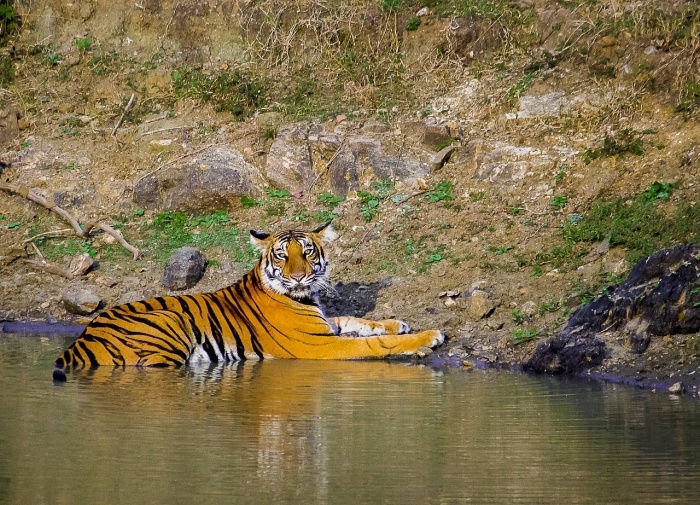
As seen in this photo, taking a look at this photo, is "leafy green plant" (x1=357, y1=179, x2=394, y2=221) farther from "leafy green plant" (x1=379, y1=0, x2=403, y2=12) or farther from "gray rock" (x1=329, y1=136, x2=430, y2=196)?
"leafy green plant" (x1=379, y1=0, x2=403, y2=12)

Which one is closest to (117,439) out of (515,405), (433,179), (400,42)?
(515,405)

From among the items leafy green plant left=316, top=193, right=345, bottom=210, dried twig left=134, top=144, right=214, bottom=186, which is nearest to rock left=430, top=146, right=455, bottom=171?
leafy green plant left=316, top=193, right=345, bottom=210

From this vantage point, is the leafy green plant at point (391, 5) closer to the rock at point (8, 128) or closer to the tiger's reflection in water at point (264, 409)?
the rock at point (8, 128)

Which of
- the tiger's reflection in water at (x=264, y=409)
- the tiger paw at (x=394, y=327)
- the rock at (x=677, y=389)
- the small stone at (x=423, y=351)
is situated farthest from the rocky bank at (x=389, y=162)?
the tiger's reflection in water at (x=264, y=409)

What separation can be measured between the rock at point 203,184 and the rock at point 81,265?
4.52 ft

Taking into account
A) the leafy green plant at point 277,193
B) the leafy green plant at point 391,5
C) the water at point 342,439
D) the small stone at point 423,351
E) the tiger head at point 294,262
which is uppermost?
the leafy green plant at point 391,5

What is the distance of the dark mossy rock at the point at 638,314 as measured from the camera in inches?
323

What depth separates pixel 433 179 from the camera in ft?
40.9

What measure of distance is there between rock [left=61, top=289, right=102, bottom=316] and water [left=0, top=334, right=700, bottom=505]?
2683mm

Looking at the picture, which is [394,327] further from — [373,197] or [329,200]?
[329,200]

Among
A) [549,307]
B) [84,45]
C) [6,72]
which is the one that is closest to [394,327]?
[549,307]

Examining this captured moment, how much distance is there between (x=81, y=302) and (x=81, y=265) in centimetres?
81

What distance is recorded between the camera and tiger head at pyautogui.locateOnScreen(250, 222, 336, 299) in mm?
9945

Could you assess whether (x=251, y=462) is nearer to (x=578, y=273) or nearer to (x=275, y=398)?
(x=275, y=398)
